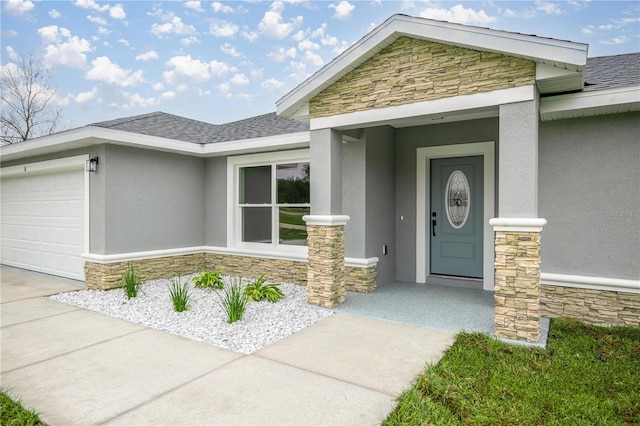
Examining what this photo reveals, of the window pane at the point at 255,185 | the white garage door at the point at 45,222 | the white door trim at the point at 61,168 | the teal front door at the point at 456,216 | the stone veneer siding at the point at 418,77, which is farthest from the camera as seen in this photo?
the window pane at the point at 255,185

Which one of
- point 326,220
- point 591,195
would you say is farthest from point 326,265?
point 591,195

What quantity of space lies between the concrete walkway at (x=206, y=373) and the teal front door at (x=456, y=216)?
273cm

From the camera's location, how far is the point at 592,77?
5.35m

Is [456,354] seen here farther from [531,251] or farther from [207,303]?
[207,303]

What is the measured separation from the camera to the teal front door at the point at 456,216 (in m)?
6.83

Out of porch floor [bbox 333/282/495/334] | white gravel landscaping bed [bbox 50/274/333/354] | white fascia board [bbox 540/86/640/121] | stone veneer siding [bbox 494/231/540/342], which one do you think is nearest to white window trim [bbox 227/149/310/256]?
white gravel landscaping bed [bbox 50/274/333/354]

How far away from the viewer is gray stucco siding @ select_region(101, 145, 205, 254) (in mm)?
7086

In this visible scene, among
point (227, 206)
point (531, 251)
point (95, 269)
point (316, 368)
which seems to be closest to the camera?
point (316, 368)

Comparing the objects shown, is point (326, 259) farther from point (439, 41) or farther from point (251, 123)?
point (251, 123)

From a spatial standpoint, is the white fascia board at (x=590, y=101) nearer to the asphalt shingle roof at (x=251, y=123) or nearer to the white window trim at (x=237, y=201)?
the asphalt shingle roof at (x=251, y=123)

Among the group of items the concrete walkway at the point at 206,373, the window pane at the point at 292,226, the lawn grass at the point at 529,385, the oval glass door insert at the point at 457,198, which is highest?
the oval glass door insert at the point at 457,198

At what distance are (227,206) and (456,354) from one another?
6.09m

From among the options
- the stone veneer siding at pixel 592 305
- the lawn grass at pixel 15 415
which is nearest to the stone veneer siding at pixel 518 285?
the stone veneer siding at pixel 592 305

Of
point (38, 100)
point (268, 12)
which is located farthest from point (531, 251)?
point (38, 100)
